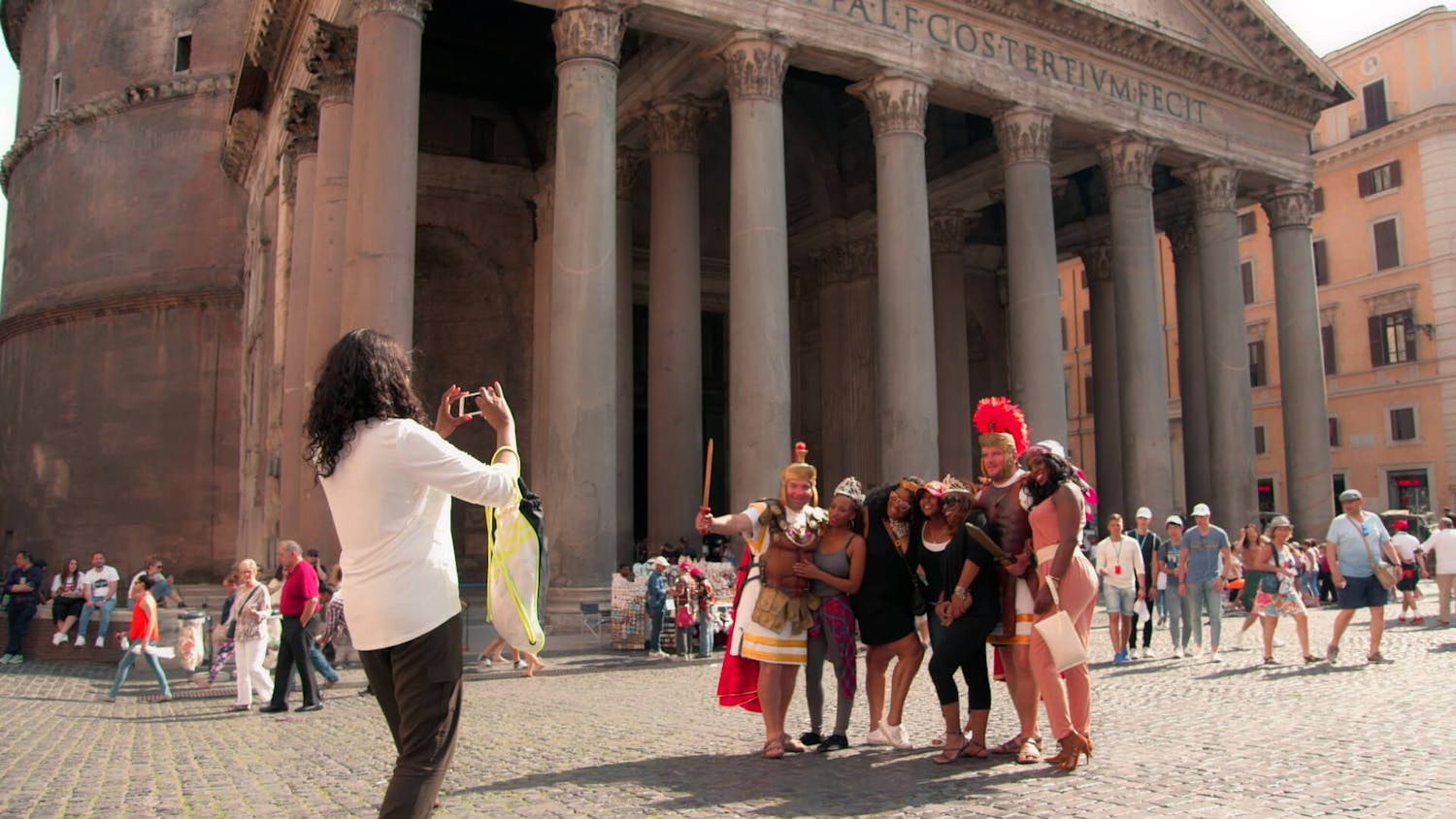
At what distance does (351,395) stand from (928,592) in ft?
14.1

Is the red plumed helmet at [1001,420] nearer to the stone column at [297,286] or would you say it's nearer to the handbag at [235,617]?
the handbag at [235,617]

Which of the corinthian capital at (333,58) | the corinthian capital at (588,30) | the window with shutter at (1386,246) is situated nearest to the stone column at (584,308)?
the corinthian capital at (588,30)

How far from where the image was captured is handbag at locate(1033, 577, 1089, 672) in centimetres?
593

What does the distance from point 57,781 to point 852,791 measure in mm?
4769

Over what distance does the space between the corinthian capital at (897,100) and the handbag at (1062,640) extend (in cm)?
1398

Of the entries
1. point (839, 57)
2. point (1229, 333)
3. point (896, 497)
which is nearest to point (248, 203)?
point (839, 57)

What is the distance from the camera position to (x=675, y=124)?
64.5 feet

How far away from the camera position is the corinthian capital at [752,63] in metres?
17.2

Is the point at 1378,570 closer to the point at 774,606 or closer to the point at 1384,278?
the point at 774,606

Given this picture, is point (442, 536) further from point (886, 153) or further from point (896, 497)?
point (886, 153)

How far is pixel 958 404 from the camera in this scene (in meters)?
26.7

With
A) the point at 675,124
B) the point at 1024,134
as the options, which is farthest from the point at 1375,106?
the point at 675,124

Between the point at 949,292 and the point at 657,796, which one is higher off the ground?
the point at 949,292

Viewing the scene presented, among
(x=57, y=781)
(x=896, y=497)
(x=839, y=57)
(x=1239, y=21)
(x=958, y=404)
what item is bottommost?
(x=57, y=781)
